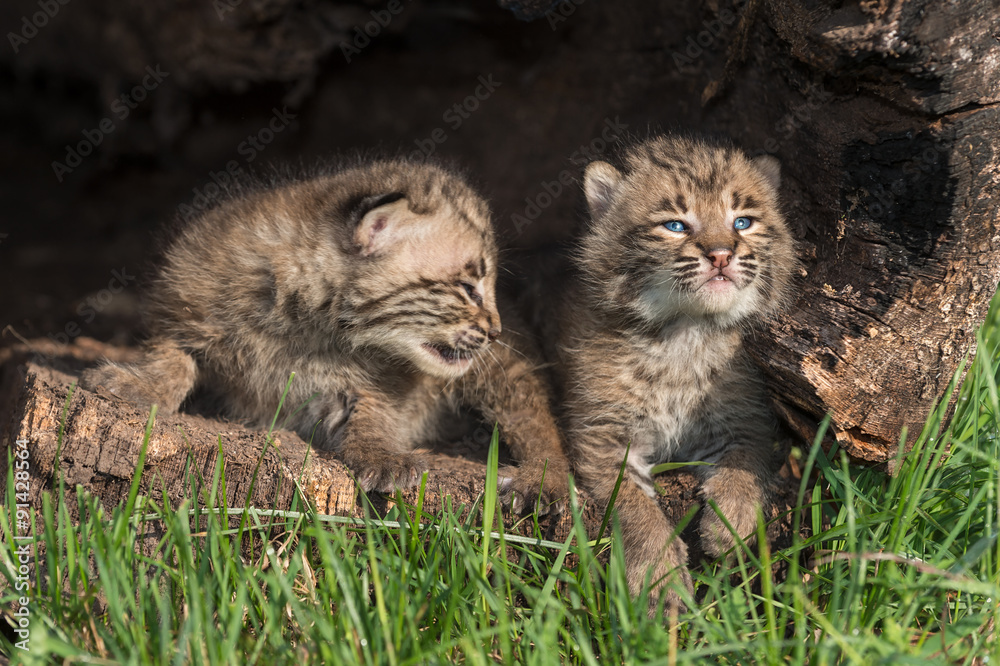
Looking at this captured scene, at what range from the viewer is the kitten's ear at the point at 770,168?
11.0 feet

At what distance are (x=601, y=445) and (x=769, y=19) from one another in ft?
6.10

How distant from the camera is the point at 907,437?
2.79 meters

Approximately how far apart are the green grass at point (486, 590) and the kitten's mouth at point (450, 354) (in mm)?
749

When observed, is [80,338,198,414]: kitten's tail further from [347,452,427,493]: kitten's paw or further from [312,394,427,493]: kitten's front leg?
[347,452,427,493]: kitten's paw

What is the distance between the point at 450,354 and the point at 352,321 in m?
0.45

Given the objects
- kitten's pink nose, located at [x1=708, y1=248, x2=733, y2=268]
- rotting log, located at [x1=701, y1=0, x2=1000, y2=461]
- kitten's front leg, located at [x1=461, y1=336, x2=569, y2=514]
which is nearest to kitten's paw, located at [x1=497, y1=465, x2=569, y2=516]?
kitten's front leg, located at [x1=461, y1=336, x2=569, y2=514]

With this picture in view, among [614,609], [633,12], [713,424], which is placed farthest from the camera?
[633,12]

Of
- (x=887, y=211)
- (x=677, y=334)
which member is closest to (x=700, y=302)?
(x=677, y=334)

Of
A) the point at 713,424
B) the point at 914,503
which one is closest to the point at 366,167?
the point at 713,424

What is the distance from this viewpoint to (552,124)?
18.1ft

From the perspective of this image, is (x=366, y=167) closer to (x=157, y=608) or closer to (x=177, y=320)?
(x=177, y=320)

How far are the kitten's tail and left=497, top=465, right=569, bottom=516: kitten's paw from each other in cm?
146

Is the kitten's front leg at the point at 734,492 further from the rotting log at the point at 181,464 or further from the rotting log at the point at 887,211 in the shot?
the rotting log at the point at 887,211

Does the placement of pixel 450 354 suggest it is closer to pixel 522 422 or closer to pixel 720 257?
pixel 522 422
